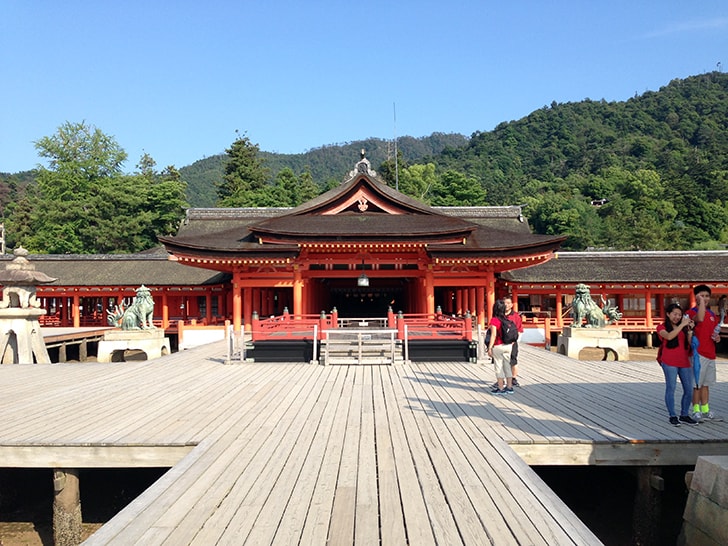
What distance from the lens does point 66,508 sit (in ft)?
24.6

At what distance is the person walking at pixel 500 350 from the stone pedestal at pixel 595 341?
27.4ft

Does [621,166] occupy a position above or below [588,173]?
above

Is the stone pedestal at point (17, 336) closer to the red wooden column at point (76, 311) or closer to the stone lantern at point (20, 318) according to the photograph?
the stone lantern at point (20, 318)

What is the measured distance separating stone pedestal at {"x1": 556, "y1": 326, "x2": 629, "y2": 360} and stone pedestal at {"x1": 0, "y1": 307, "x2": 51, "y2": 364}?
62.9ft

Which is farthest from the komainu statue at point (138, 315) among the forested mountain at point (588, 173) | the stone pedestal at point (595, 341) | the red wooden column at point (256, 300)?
the forested mountain at point (588, 173)

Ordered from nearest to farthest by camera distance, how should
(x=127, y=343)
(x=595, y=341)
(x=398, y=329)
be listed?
1. (x=398, y=329)
2. (x=595, y=341)
3. (x=127, y=343)

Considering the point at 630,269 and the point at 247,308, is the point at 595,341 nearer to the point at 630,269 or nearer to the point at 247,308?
the point at 247,308

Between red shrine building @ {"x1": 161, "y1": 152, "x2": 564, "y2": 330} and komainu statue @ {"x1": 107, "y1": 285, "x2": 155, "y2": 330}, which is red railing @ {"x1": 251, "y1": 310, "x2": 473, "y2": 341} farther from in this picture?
Answer: komainu statue @ {"x1": 107, "y1": 285, "x2": 155, "y2": 330}

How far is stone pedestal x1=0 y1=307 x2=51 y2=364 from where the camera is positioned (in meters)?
18.6

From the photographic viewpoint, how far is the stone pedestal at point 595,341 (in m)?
17.6

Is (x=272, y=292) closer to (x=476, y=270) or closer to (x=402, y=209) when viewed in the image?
(x=402, y=209)

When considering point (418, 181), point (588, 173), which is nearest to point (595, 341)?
point (418, 181)

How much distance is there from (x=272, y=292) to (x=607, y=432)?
25.7m

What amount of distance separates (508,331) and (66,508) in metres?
7.77
